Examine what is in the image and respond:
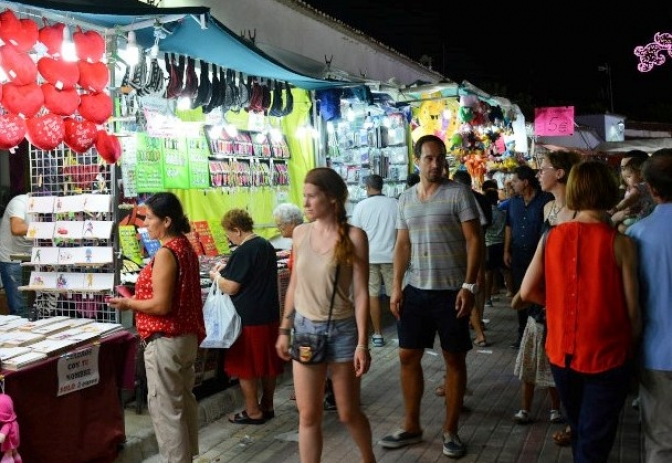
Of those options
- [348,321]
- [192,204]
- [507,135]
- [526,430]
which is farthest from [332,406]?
[507,135]

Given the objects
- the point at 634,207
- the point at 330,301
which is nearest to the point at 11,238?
the point at 330,301

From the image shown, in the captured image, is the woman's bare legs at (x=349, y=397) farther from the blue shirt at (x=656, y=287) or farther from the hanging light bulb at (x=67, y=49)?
the hanging light bulb at (x=67, y=49)

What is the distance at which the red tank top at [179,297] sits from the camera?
176 inches

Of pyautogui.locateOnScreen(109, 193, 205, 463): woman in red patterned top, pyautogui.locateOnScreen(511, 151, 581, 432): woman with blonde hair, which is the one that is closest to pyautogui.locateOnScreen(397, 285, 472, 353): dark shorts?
pyautogui.locateOnScreen(511, 151, 581, 432): woman with blonde hair

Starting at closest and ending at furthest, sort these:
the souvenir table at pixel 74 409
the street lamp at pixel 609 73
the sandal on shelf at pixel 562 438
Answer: the souvenir table at pixel 74 409, the sandal on shelf at pixel 562 438, the street lamp at pixel 609 73

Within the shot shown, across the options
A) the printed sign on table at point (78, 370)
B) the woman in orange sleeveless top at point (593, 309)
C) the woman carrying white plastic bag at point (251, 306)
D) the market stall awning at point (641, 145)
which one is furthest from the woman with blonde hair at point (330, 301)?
the market stall awning at point (641, 145)

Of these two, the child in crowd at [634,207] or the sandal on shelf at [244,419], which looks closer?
the sandal on shelf at [244,419]

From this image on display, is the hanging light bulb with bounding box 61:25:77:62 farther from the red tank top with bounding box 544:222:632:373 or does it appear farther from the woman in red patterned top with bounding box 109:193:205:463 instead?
the red tank top with bounding box 544:222:632:373

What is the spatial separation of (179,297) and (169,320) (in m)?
0.16

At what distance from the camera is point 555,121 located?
23375 mm

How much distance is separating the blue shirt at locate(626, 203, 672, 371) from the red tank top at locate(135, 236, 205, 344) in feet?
8.73

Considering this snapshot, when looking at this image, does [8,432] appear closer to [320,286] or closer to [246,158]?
[320,286]

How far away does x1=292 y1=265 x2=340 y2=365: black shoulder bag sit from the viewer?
4066mm

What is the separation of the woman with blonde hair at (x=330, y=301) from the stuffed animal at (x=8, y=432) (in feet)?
5.15
